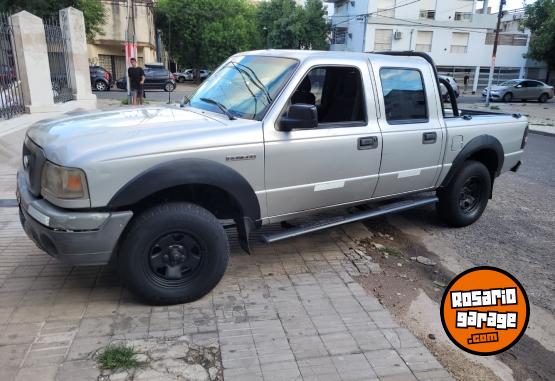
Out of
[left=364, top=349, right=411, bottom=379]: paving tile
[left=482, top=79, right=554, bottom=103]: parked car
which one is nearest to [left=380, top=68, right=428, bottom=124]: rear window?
[left=364, top=349, right=411, bottom=379]: paving tile

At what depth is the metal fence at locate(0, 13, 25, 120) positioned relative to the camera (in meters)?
8.82

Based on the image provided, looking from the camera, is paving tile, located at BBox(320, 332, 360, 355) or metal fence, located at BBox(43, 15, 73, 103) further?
metal fence, located at BBox(43, 15, 73, 103)

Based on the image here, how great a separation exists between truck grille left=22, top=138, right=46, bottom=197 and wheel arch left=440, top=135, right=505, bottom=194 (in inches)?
157

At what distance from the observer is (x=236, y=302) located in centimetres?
362

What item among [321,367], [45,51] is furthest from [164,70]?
[321,367]

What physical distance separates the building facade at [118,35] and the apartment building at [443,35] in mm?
18922

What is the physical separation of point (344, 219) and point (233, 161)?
54.9 inches

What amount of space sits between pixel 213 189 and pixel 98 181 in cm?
86

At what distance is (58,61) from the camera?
11.3 metres

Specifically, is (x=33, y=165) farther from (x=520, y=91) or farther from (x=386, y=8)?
(x=386, y=8)

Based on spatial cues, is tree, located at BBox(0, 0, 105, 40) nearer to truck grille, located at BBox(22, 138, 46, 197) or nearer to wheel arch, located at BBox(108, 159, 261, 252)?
truck grille, located at BBox(22, 138, 46, 197)

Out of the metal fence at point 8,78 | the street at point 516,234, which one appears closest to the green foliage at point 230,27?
the metal fence at point 8,78

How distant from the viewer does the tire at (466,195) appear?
5.26 meters

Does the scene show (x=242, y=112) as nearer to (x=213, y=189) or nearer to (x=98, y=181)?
(x=213, y=189)
